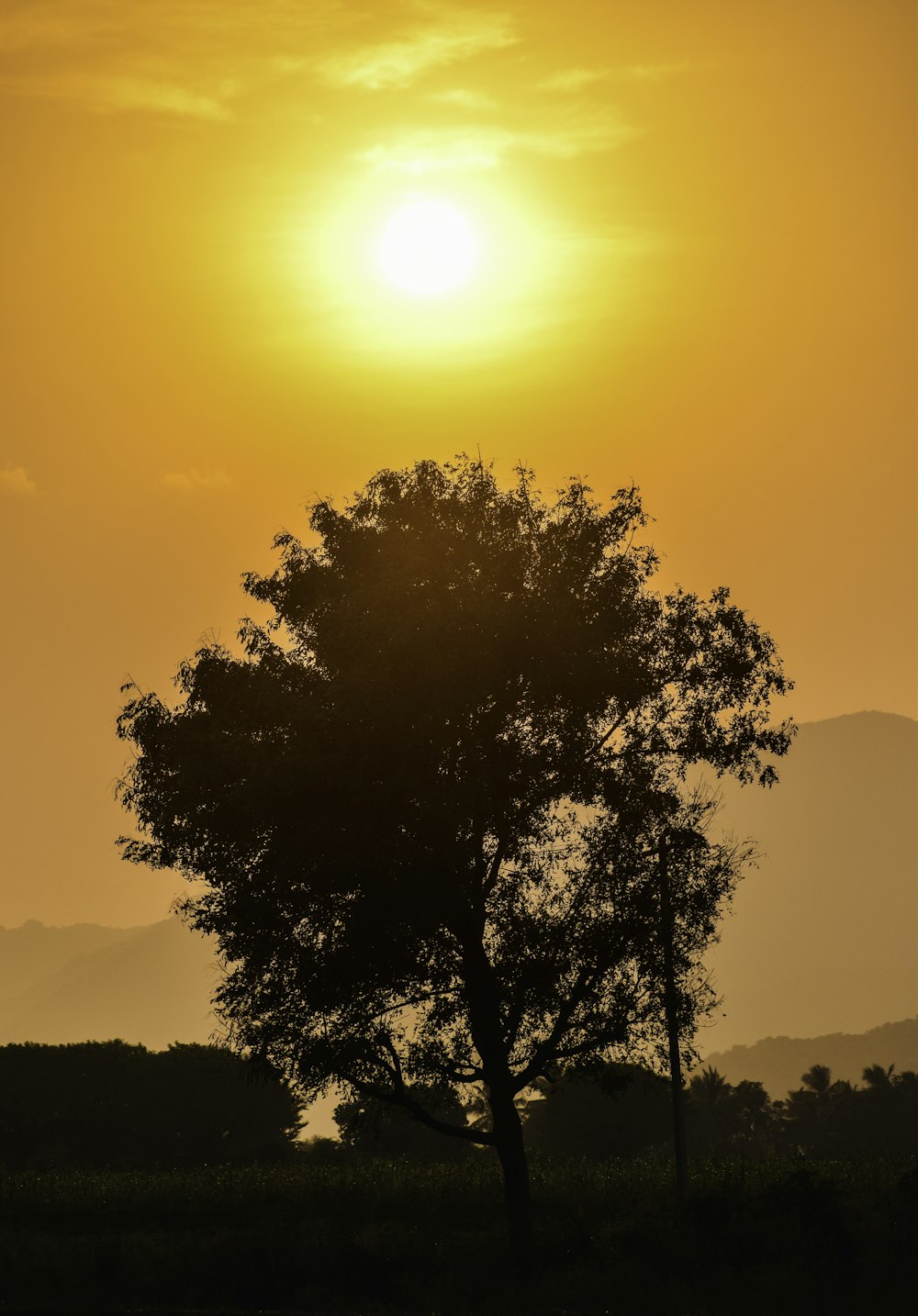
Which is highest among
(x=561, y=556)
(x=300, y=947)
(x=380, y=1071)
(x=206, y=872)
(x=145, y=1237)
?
(x=561, y=556)

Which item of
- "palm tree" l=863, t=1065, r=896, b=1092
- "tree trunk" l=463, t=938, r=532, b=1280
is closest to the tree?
"tree trunk" l=463, t=938, r=532, b=1280

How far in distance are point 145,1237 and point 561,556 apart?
1956cm

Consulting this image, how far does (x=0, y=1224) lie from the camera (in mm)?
36844

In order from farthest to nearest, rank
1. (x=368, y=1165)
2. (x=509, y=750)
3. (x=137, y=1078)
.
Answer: (x=137, y=1078), (x=368, y=1165), (x=509, y=750)

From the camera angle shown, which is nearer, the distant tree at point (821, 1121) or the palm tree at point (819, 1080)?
the distant tree at point (821, 1121)

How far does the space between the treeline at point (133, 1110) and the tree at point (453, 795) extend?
4171 centimetres

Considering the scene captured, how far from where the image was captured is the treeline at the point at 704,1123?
71812mm

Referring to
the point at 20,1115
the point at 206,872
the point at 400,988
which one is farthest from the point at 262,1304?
the point at 20,1115

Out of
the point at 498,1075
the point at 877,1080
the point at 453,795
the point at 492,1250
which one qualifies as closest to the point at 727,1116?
the point at 877,1080

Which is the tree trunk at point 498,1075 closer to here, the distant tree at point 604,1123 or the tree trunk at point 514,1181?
the tree trunk at point 514,1181

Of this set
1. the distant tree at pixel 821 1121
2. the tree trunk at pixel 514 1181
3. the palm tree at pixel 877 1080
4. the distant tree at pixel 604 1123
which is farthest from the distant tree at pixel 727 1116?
the tree trunk at pixel 514 1181

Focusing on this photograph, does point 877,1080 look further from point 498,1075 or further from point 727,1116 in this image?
point 498,1075

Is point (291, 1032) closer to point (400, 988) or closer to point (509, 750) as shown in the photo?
point (400, 988)

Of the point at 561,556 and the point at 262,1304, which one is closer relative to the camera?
the point at 262,1304
